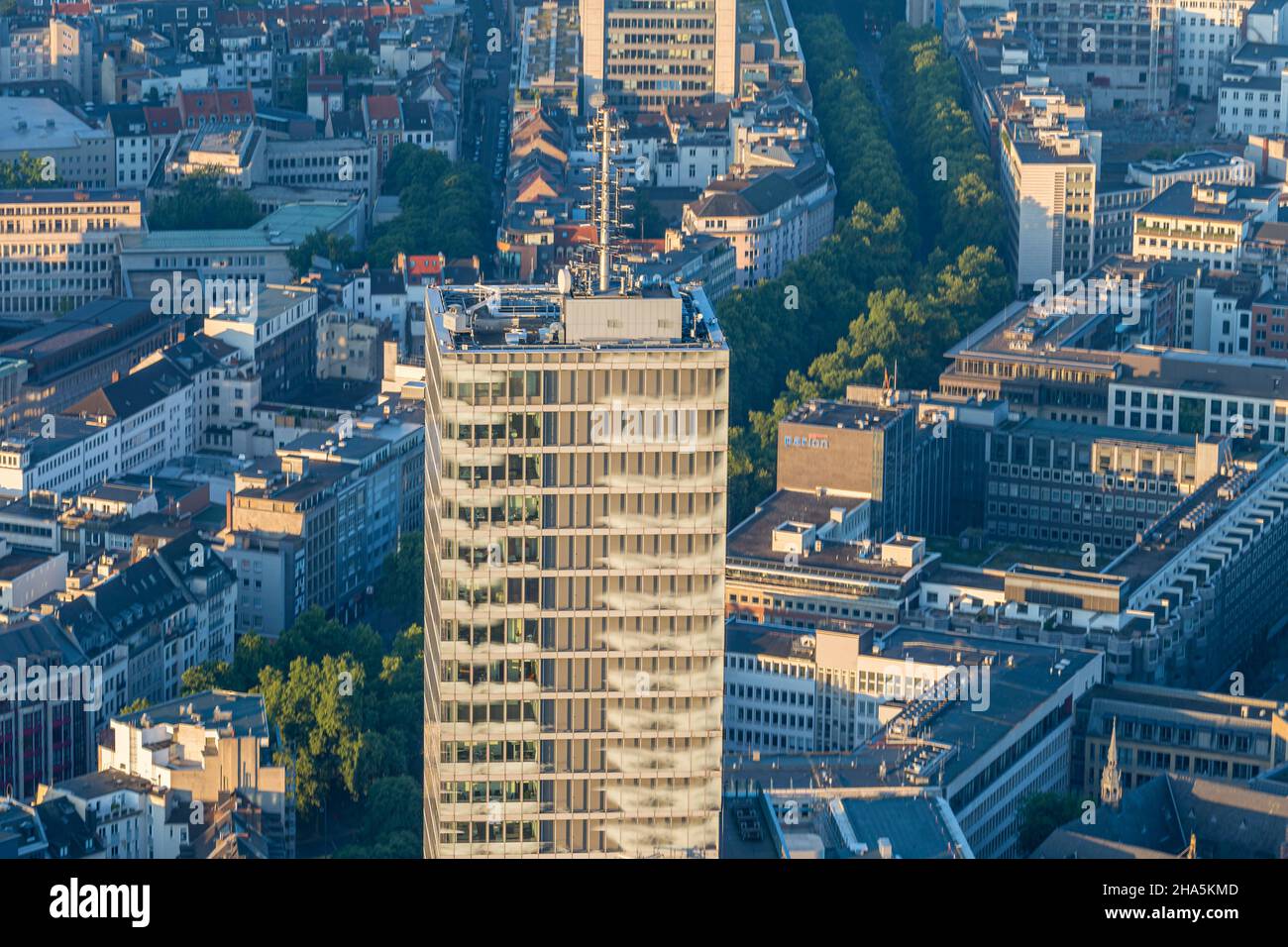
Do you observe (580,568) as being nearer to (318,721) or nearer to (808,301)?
(318,721)

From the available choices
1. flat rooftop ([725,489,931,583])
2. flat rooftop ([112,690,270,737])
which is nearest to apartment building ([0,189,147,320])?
flat rooftop ([725,489,931,583])

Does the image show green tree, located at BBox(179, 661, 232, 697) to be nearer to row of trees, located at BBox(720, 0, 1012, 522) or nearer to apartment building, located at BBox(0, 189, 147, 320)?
row of trees, located at BBox(720, 0, 1012, 522)

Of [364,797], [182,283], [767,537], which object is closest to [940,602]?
[767,537]

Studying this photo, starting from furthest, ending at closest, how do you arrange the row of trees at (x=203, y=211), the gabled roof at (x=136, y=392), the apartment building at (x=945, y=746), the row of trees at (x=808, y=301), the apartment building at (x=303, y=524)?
the row of trees at (x=203, y=211) < the row of trees at (x=808, y=301) < the gabled roof at (x=136, y=392) < the apartment building at (x=303, y=524) < the apartment building at (x=945, y=746)

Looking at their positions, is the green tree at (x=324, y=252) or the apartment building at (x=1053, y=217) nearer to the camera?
the green tree at (x=324, y=252)

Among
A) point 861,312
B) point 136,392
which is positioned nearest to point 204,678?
point 136,392

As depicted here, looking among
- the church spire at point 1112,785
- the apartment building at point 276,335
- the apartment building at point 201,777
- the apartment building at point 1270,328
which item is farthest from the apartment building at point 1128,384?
the apartment building at point 201,777

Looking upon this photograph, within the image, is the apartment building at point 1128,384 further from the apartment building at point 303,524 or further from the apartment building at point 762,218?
the apartment building at point 303,524
